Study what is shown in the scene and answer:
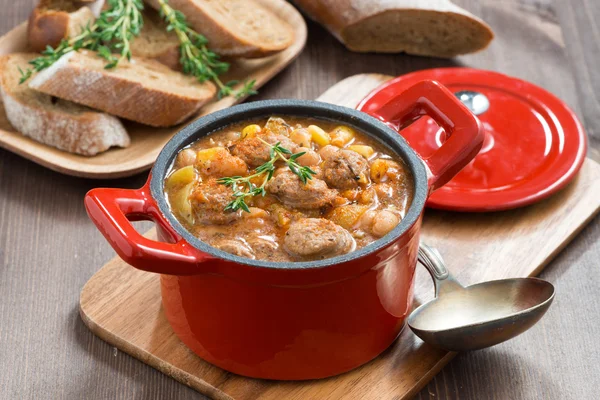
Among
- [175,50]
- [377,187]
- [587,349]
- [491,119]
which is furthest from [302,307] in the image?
[175,50]

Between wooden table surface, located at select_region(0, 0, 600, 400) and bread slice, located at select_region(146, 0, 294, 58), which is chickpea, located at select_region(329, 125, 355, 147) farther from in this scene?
bread slice, located at select_region(146, 0, 294, 58)

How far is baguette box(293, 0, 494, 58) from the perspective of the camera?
3.94 m

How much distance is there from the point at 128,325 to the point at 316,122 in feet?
3.02

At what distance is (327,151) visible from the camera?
8.45 ft

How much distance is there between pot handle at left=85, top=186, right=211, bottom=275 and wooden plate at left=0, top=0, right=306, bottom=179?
3.33ft

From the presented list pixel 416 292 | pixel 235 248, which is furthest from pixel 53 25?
pixel 416 292

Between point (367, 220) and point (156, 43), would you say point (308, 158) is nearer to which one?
point (367, 220)

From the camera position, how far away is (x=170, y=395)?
8.49 ft

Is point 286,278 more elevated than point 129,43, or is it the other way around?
point 286,278

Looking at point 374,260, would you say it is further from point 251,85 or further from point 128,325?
point 251,85

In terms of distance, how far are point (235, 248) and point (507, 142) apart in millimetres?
1584

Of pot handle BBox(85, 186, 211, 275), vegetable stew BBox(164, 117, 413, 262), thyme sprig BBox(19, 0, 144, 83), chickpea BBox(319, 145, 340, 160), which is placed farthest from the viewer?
thyme sprig BBox(19, 0, 144, 83)

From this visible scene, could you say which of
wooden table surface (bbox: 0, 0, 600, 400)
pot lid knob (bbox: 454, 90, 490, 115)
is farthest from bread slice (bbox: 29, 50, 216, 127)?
pot lid knob (bbox: 454, 90, 490, 115)

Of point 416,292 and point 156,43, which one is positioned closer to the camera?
point 416,292
